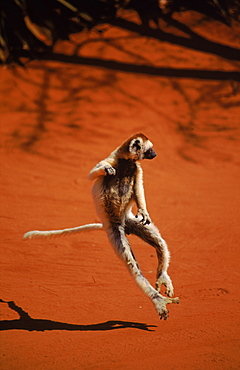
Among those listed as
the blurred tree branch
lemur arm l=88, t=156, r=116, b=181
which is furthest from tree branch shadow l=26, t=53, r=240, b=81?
lemur arm l=88, t=156, r=116, b=181

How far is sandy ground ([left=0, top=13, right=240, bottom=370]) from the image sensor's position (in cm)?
345

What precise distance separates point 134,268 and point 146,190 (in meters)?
3.59

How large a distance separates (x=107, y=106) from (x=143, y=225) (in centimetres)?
634

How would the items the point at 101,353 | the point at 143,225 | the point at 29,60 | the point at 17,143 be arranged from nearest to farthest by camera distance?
the point at 101,353, the point at 143,225, the point at 17,143, the point at 29,60

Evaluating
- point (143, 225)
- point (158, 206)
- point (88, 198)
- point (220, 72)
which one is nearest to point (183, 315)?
point (143, 225)

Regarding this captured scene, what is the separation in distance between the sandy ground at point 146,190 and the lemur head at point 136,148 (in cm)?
141

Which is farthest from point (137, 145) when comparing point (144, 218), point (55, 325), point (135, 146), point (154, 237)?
point (55, 325)

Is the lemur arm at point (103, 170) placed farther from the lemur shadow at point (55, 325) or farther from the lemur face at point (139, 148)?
the lemur shadow at point (55, 325)

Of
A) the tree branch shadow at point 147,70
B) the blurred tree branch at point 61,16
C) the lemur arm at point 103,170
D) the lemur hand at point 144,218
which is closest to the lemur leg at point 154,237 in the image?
the lemur hand at point 144,218

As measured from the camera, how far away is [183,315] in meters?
3.85

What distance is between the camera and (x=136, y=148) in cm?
362

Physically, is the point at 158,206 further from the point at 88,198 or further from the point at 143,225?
the point at 143,225

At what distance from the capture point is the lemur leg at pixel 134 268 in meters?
3.41

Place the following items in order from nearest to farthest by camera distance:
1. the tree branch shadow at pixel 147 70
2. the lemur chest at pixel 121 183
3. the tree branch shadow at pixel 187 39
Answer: the lemur chest at pixel 121 183 → the tree branch shadow at pixel 147 70 → the tree branch shadow at pixel 187 39
